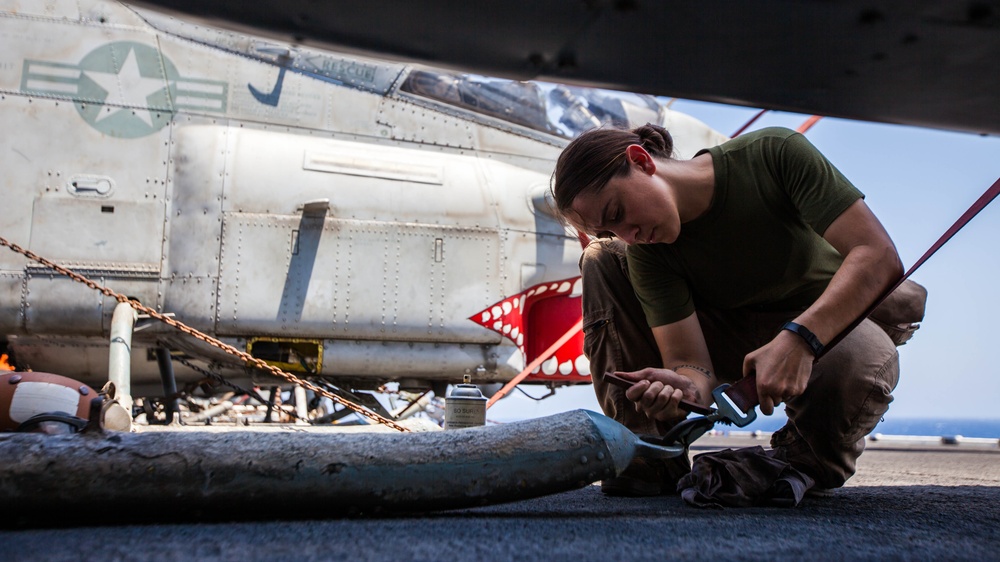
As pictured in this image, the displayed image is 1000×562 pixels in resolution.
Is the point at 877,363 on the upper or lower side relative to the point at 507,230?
lower

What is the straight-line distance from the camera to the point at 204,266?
A: 4.18 m

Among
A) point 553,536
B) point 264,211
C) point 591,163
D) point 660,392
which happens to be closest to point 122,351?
point 264,211

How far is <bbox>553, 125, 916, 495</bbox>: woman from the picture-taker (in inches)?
56.0

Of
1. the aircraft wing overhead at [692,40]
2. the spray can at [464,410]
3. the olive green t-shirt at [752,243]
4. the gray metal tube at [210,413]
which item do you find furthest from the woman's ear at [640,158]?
the gray metal tube at [210,413]

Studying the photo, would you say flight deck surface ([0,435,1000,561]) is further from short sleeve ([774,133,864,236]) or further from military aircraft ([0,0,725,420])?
military aircraft ([0,0,725,420])

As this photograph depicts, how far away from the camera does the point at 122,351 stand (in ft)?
12.4

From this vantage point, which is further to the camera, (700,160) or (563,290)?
(563,290)

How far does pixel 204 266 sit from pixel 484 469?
3.41m

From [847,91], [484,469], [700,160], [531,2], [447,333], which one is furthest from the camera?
[447,333]

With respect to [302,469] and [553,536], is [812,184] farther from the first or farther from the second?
[302,469]

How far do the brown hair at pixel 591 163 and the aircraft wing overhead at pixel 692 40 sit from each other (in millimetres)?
575

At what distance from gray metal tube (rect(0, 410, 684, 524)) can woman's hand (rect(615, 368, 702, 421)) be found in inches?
10.9

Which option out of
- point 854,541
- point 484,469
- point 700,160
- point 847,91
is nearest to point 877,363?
point 700,160

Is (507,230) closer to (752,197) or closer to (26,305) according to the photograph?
(26,305)
